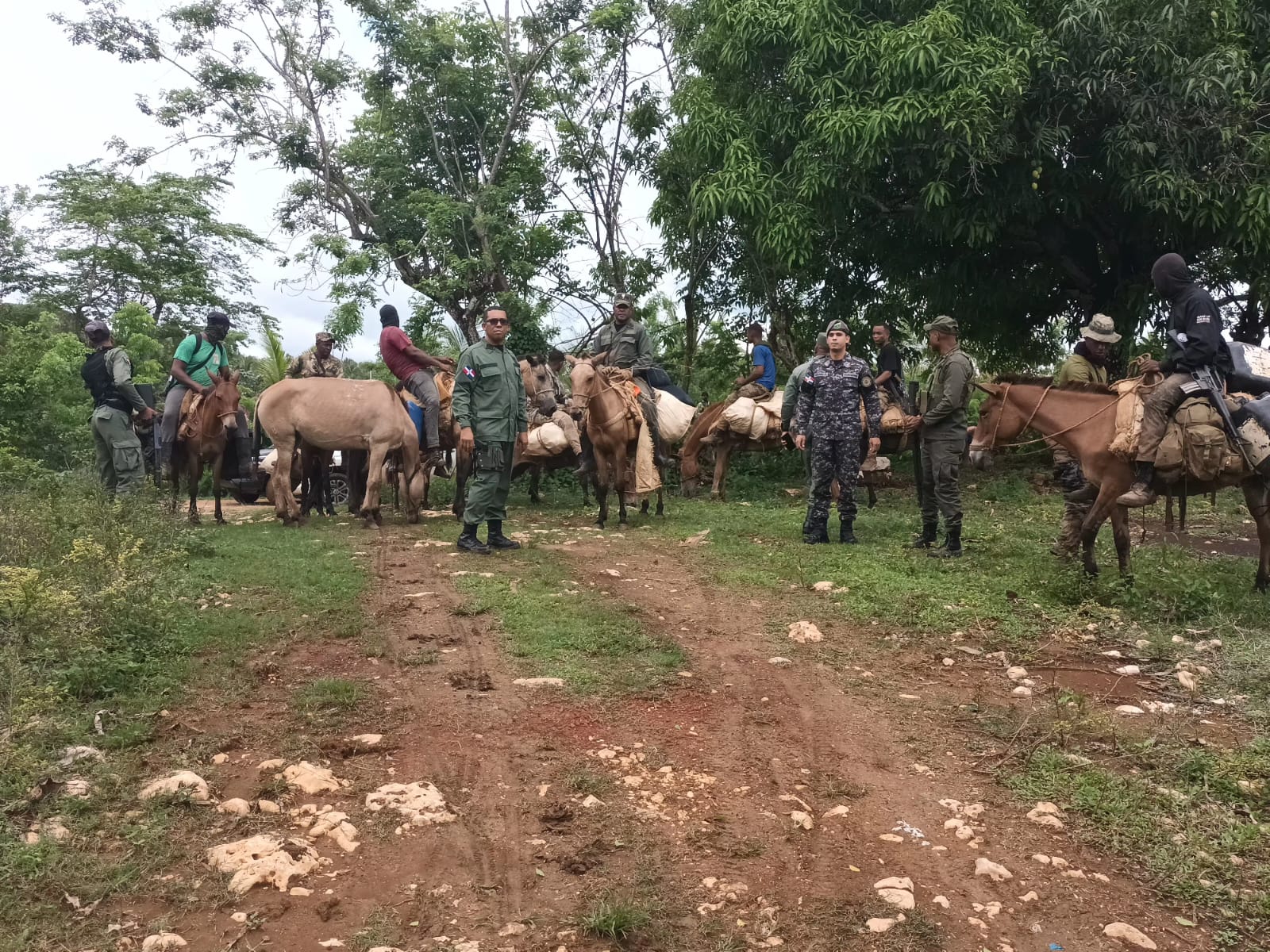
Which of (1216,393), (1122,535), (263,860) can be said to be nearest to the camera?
(263,860)

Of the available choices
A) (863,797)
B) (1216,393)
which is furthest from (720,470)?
(863,797)

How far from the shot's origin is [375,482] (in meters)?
10.1

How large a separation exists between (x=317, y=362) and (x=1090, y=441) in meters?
9.34

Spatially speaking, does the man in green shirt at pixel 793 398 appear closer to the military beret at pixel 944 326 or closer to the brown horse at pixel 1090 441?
the military beret at pixel 944 326

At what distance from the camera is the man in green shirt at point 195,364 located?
33.4ft

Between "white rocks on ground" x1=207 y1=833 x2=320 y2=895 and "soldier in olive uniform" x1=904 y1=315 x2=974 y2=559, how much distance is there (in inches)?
264

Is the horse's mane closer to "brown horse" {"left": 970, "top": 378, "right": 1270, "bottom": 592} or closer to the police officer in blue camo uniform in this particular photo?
"brown horse" {"left": 970, "top": 378, "right": 1270, "bottom": 592}

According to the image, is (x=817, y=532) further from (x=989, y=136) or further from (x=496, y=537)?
(x=989, y=136)

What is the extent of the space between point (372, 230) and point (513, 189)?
3598 mm

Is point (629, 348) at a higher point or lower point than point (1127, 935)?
higher

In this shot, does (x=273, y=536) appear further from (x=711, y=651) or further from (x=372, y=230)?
(x=372, y=230)

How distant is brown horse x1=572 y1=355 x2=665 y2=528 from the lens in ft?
32.3

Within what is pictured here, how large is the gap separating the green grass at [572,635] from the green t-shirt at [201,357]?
5.00 m

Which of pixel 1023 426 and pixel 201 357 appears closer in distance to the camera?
pixel 1023 426
